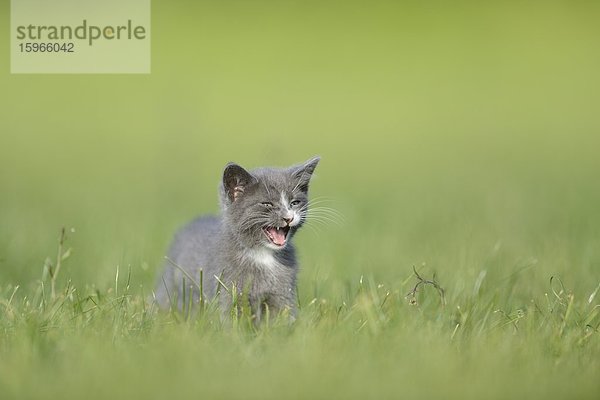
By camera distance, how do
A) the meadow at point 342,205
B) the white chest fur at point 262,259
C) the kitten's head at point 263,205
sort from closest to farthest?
the meadow at point 342,205 → the kitten's head at point 263,205 → the white chest fur at point 262,259

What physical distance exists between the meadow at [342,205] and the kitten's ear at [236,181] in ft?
2.07

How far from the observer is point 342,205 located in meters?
11.8

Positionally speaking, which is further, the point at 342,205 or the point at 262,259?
the point at 342,205

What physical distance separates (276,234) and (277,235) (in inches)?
0.4

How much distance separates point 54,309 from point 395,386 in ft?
7.39

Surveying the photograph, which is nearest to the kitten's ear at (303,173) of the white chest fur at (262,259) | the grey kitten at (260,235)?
the grey kitten at (260,235)

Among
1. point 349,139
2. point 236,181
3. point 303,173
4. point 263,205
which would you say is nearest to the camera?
point 263,205

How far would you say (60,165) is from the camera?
53.1 feet

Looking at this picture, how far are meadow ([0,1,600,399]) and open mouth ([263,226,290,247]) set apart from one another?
1.41 feet

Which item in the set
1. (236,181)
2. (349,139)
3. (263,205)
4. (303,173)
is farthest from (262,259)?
(349,139)

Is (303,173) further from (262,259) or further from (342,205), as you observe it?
(342,205)

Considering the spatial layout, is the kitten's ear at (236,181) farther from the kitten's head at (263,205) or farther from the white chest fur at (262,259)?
the white chest fur at (262,259)

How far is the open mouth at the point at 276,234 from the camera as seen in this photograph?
604 centimetres

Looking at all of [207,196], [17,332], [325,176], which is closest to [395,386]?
[17,332]
